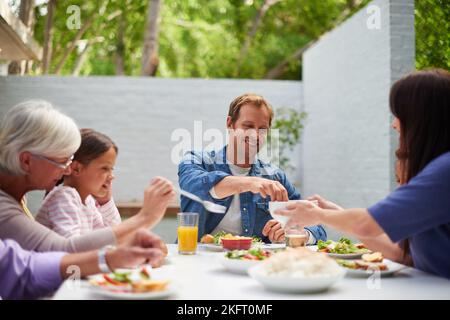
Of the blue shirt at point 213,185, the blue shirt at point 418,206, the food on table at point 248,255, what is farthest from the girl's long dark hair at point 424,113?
the blue shirt at point 213,185

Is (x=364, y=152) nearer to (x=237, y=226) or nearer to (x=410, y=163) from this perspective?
(x=237, y=226)

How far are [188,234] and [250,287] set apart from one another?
0.63 m

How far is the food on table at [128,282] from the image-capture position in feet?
4.06

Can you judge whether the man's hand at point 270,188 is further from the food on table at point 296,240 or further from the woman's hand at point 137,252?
the woman's hand at point 137,252

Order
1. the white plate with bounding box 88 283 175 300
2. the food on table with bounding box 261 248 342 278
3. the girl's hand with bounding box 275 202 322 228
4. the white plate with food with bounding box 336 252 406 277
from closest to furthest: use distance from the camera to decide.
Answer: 1. the white plate with bounding box 88 283 175 300
2. the food on table with bounding box 261 248 342 278
3. the white plate with food with bounding box 336 252 406 277
4. the girl's hand with bounding box 275 202 322 228

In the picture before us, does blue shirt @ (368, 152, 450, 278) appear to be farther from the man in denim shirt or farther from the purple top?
the man in denim shirt

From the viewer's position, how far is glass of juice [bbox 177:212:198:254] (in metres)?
1.99

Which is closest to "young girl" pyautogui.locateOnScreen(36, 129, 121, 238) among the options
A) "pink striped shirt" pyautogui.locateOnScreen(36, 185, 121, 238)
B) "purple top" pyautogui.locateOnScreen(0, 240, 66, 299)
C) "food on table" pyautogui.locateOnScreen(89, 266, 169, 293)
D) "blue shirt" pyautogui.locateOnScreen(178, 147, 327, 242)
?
"pink striped shirt" pyautogui.locateOnScreen(36, 185, 121, 238)

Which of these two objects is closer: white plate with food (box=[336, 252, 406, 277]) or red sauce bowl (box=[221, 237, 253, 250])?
white plate with food (box=[336, 252, 406, 277])

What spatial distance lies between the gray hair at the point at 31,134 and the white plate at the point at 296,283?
67cm

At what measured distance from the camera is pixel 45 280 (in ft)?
4.56

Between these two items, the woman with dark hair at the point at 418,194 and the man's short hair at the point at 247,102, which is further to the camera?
the man's short hair at the point at 247,102

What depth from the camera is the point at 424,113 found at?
158cm

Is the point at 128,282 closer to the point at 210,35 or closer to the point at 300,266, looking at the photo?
the point at 300,266
